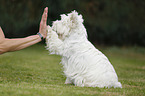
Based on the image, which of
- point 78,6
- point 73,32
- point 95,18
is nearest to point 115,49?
point 95,18

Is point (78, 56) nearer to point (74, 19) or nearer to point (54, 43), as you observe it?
point (54, 43)

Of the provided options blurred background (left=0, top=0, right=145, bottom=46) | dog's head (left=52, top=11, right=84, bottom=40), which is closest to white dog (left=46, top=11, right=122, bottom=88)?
dog's head (left=52, top=11, right=84, bottom=40)

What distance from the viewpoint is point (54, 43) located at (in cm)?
563

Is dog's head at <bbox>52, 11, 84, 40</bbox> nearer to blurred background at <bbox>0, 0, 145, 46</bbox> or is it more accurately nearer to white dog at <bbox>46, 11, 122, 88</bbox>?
white dog at <bbox>46, 11, 122, 88</bbox>

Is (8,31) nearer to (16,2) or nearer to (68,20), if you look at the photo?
(16,2)

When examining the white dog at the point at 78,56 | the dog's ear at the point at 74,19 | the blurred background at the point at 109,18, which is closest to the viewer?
the white dog at the point at 78,56

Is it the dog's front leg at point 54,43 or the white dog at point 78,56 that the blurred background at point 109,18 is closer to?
the dog's front leg at point 54,43

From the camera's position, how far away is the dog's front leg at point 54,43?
5.57 meters

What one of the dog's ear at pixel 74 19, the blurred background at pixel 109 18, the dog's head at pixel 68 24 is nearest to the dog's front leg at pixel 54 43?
the dog's head at pixel 68 24

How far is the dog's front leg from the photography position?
5.57 meters

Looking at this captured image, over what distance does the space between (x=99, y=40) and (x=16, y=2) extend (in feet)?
25.9

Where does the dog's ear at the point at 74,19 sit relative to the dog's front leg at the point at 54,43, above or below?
above

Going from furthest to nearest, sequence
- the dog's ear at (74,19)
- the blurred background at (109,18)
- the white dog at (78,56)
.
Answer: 1. the blurred background at (109,18)
2. the dog's ear at (74,19)
3. the white dog at (78,56)

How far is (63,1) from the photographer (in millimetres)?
19234
